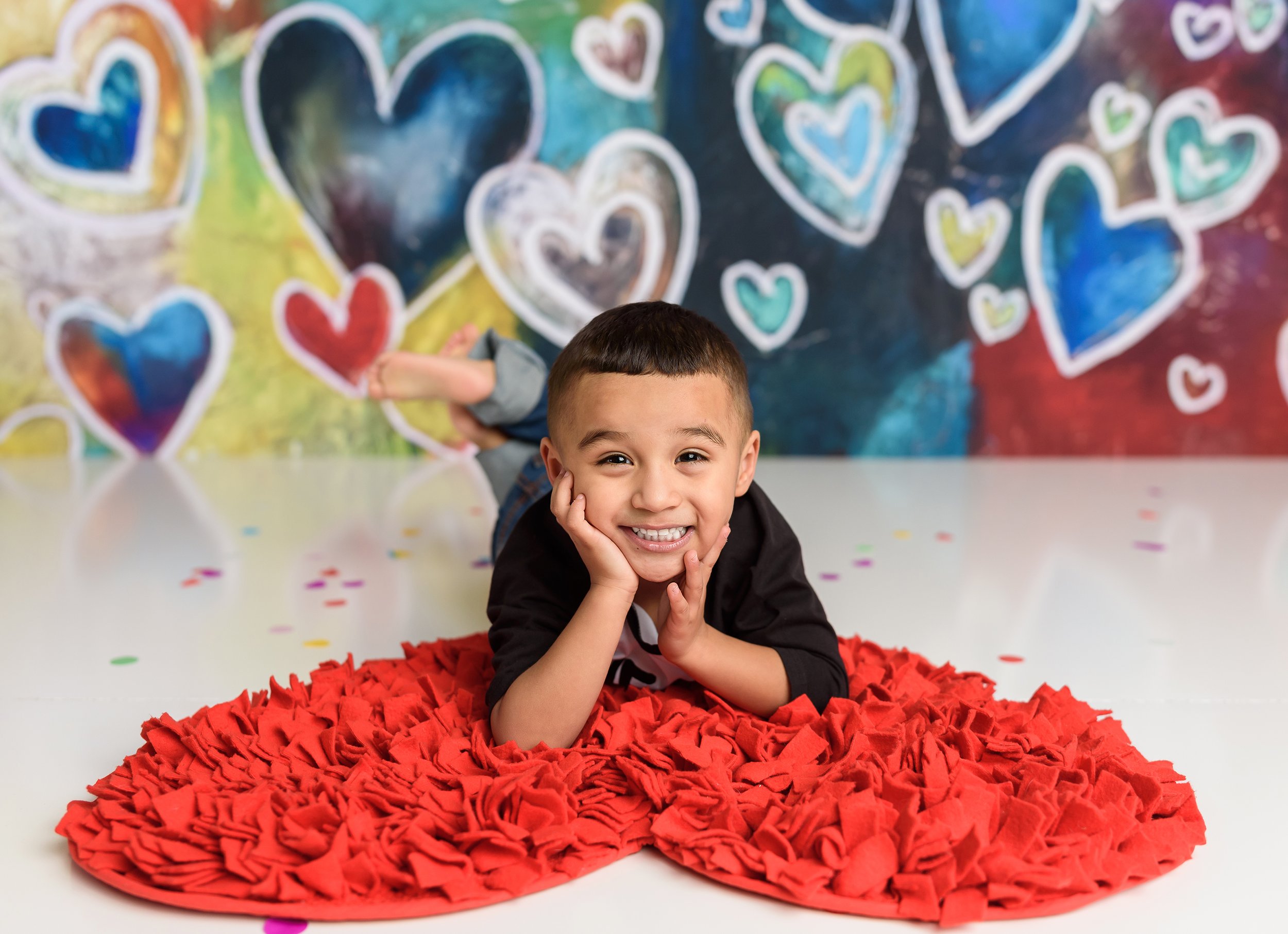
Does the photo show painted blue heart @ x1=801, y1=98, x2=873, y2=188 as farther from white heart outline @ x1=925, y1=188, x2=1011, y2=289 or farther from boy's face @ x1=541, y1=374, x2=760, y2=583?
boy's face @ x1=541, y1=374, x2=760, y2=583

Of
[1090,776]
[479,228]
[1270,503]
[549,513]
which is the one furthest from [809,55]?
[1090,776]

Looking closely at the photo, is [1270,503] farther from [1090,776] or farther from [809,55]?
[1090,776]

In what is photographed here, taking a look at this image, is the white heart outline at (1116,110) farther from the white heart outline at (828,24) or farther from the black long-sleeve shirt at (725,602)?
the black long-sleeve shirt at (725,602)

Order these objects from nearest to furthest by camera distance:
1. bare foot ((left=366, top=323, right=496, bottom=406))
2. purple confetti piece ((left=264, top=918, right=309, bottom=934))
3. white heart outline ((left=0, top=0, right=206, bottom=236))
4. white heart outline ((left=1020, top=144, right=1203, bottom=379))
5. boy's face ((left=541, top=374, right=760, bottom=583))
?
purple confetti piece ((left=264, top=918, right=309, bottom=934)) < boy's face ((left=541, top=374, right=760, bottom=583)) < bare foot ((left=366, top=323, right=496, bottom=406)) < white heart outline ((left=0, top=0, right=206, bottom=236)) < white heart outline ((left=1020, top=144, right=1203, bottom=379))

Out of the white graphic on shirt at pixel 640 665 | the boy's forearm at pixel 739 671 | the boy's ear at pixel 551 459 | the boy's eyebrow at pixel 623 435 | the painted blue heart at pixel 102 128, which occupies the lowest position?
the white graphic on shirt at pixel 640 665

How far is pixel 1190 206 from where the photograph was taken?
2.90 m

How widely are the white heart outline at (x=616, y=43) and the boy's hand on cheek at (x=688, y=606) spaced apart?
6.59 feet

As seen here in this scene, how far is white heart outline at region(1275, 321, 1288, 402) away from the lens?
2932 millimetres

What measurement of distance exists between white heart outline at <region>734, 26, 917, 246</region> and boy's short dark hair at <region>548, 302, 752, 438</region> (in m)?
1.88

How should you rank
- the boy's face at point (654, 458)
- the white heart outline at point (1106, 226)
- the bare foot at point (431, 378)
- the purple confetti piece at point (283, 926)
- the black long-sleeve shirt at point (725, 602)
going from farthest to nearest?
1. the white heart outline at point (1106, 226)
2. the bare foot at point (431, 378)
3. the black long-sleeve shirt at point (725, 602)
4. the boy's face at point (654, 458)
5. the purple confetti piece at point (283, 926)

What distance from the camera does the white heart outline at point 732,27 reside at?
2.83m

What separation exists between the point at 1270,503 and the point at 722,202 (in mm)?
1374

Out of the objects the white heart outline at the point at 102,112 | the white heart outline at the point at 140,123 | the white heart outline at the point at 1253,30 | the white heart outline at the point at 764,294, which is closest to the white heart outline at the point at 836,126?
the white heart outline at the point at 764,294

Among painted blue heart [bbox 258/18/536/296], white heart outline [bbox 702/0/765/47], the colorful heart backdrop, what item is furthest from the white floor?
white heart outline [bbox 702/0/765/47]
